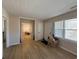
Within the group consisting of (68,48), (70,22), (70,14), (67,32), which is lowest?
(68,48)

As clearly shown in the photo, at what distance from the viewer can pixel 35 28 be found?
762 cm

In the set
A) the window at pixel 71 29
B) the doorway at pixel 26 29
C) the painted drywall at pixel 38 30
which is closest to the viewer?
the window at pixel 71 29

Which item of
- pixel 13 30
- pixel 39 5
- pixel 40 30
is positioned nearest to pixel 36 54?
pixel 39 5

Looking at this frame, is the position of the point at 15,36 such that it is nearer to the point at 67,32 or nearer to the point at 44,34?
the point at 44,34

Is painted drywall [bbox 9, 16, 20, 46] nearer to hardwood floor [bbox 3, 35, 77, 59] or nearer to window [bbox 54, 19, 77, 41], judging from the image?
hardwood floor [bbox 3, 35, 77, 59]

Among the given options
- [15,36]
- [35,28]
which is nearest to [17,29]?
[15,36]

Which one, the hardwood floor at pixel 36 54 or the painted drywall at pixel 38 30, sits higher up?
the painted drywall at pixel 38 30

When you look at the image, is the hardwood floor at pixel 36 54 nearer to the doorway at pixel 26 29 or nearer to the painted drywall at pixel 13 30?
the painted drywall at pixel 13 30

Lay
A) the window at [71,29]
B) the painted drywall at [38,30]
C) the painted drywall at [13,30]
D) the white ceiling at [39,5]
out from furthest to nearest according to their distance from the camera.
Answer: the painted drywall at [38,30] → the painted drywall at [13,30] → the window at [71,29] → the white ceiling at [39,5]

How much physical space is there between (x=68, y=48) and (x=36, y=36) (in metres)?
3.94

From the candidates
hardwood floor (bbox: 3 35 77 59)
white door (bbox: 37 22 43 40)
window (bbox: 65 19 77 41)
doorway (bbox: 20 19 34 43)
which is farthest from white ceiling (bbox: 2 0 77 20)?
white door (bbox: 37 22 43 40)

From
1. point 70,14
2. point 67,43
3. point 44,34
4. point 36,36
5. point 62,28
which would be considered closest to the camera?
point 70,14

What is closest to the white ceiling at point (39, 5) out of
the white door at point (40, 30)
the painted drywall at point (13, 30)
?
the painted drywall at point (13, 30)

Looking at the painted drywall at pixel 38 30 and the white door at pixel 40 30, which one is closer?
the painted drywall at pixel 38 30
